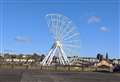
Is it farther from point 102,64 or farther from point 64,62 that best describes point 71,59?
point 102,64

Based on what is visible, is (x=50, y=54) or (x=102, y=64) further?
(x=102, y=64)

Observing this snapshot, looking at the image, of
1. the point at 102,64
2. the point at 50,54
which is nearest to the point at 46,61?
the point at 50,54

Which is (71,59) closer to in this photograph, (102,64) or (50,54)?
(50,54)

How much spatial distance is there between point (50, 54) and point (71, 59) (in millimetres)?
6183

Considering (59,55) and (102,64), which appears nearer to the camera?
(59,55)

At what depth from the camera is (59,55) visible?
9969 cm

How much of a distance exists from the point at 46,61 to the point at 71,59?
7.19 metres

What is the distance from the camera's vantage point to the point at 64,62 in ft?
330

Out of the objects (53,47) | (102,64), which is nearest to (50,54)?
(53,47)

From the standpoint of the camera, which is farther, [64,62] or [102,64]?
[102,64]

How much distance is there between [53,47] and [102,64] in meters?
23.9

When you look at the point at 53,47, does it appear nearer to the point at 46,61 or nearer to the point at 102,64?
the point at 46,61

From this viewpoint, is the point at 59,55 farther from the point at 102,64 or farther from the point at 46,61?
the point at 102,64

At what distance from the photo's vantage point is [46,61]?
327 feet
